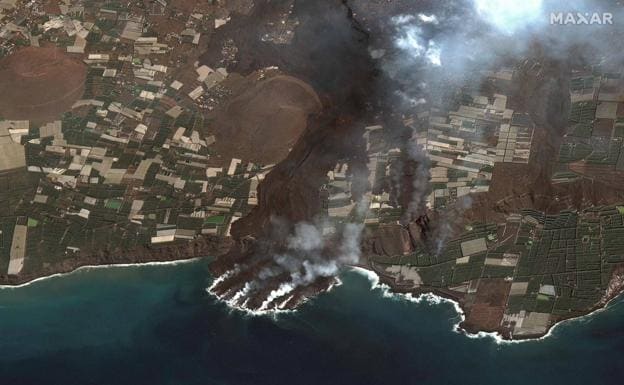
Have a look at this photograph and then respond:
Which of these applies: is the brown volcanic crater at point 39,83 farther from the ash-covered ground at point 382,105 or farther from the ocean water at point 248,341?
the ocean water at point 248,341

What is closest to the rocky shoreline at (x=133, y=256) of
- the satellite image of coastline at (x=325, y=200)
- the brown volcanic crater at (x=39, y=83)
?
the satellite image of coastline at (x=325, y=200)

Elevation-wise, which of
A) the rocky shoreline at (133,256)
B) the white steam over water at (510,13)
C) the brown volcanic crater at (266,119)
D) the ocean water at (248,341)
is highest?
the white steam over water at (510,13)

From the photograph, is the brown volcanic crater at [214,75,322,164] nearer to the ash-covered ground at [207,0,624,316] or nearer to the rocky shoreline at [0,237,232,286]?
the ash-covered ground at [207,0,624,316]

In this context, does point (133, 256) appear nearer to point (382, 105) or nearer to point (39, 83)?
point (39, 83)

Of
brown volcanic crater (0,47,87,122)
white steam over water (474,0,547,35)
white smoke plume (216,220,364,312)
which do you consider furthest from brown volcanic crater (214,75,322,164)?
white steam over water (474,0,547,35)

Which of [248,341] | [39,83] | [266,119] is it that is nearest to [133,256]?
[248,341]

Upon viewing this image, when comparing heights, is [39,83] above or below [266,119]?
above

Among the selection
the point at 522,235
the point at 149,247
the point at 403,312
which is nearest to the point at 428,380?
the point at 403,312
